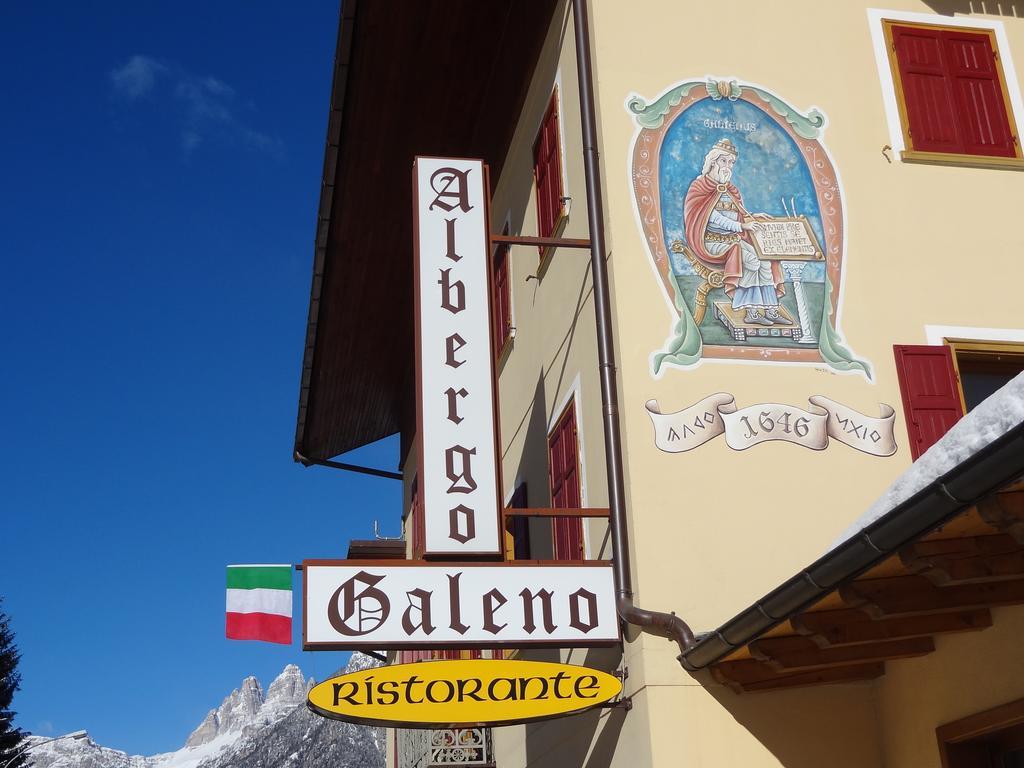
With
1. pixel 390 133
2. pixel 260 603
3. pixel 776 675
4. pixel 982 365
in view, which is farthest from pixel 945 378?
pixel 390 133

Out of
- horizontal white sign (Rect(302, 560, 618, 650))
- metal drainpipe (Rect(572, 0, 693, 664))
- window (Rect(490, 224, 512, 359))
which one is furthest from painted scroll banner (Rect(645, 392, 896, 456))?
window (Rect(490, 224, 512, 359))

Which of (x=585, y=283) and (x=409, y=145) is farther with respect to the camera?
(x=409, y=145)

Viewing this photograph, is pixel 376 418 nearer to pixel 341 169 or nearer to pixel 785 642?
pixel 341 169

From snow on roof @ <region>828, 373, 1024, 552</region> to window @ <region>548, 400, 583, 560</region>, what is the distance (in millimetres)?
4636

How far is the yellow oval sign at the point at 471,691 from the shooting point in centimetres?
778

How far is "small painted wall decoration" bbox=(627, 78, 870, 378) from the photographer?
30.6 feet

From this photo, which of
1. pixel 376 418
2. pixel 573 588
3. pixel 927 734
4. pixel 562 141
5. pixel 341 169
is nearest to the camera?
pixel 927 734

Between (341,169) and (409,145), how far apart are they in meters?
0.81

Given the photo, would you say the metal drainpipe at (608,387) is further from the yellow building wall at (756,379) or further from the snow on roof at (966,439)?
the snow on roof at (966,439)

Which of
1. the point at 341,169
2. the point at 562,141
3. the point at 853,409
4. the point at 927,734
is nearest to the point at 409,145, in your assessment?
the point at 341,169

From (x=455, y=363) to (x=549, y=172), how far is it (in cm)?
307

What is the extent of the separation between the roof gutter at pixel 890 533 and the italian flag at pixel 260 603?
473cm

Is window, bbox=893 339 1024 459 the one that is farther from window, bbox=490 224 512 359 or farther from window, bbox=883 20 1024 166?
window, bbox=490 224 512 359

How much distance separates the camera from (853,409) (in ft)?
30.3
